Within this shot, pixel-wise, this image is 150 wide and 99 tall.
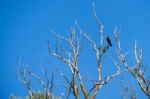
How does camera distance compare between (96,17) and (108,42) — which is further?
(96,17)

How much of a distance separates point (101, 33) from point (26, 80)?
281cm

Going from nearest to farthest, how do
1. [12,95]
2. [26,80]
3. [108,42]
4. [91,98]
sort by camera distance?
[91,98], [108,42], [26,80], [12,95]

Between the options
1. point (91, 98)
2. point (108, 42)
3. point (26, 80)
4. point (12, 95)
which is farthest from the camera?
point (12, 95)

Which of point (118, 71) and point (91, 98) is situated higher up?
point (118, 71)

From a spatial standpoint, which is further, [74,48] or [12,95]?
[12,95]

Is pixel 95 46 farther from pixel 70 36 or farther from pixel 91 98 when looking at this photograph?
pixel 91 98

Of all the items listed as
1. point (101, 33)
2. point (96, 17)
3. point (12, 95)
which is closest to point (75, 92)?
point (101, 33)

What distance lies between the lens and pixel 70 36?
327 inches

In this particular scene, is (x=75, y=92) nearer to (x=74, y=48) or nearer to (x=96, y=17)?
(x=74, y=48)

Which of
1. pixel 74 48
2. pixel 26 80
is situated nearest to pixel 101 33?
pixel 74 48

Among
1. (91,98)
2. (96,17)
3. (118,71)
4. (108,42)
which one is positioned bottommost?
(91,98)

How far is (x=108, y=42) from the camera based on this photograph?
767 centimetres

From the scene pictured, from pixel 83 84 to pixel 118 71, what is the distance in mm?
1322

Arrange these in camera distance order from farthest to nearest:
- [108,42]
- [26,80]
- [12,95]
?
1. [12,95]
2. [26,80]
3. [108,42]
